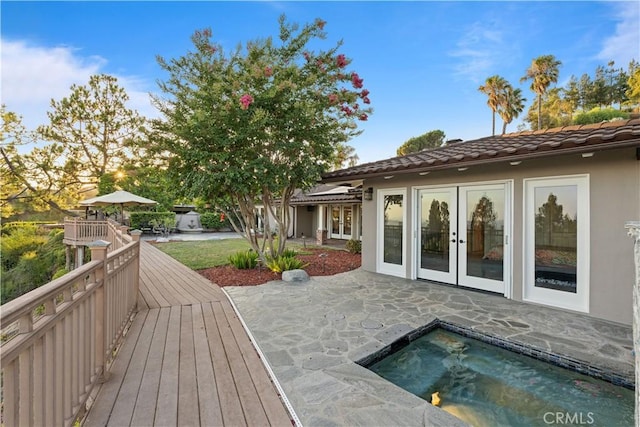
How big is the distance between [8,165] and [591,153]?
25.3 meters

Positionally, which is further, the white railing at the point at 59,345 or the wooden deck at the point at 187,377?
the wooden deck at the point at 187,377

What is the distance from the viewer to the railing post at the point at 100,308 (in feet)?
8.40

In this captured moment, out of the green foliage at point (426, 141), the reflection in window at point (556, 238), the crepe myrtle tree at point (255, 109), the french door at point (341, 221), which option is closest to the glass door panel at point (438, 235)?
the reflection in window at point (556, 238)

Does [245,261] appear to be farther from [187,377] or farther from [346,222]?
[346,222]

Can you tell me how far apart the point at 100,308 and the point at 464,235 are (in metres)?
6.02

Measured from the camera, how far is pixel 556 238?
4852 mm

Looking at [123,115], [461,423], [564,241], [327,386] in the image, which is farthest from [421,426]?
[123,115]


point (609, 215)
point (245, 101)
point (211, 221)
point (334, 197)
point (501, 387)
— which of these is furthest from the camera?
point (211, 221)

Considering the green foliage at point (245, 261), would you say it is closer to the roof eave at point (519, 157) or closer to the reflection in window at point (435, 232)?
the roof eave at point (519, 157)

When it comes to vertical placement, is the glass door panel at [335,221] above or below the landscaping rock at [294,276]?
above

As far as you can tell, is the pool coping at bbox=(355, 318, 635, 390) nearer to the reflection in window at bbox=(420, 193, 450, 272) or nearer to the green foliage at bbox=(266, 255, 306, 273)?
the reflection in window at bbox=(420, 193, 450, 272)

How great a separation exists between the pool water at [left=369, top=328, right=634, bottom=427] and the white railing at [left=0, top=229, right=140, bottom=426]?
2629 mm

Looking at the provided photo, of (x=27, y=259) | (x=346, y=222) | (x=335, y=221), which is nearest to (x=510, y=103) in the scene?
(x=346, y=222)

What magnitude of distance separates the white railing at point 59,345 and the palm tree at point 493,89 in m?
28.4
